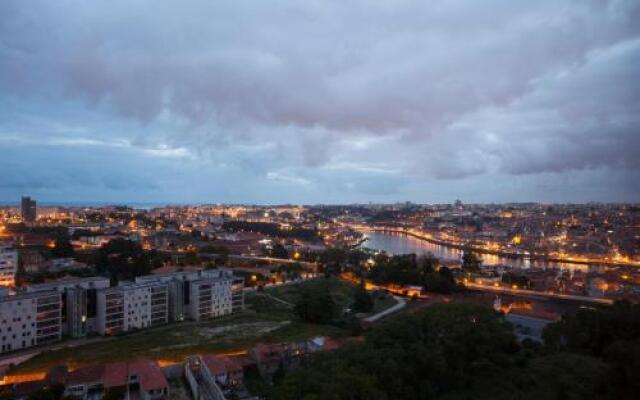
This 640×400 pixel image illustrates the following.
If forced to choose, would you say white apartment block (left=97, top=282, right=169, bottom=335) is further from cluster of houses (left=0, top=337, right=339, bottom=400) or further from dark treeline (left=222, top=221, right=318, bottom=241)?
dark treeline (left=222, top=221, right=318, bottom=241)

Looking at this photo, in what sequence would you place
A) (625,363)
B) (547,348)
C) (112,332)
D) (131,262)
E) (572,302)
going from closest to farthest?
(625,363) → (547,348) → (112,332) → (572,302) → (131,262)

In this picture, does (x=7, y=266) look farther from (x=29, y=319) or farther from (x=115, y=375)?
(x=115, y=375)

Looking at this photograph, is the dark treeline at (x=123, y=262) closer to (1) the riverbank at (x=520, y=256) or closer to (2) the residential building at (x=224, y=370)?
(2) the residential building at (x=224, y=370)

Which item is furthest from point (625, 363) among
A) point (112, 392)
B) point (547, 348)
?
point (112, 392)

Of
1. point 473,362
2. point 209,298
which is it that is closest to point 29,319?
point 209,298

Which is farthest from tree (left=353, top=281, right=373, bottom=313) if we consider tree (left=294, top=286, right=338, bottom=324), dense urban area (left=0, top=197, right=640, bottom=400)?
tree (left=294, top=286, right=338, bottom=324)

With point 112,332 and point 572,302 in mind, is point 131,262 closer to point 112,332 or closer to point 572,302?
point 112,332
